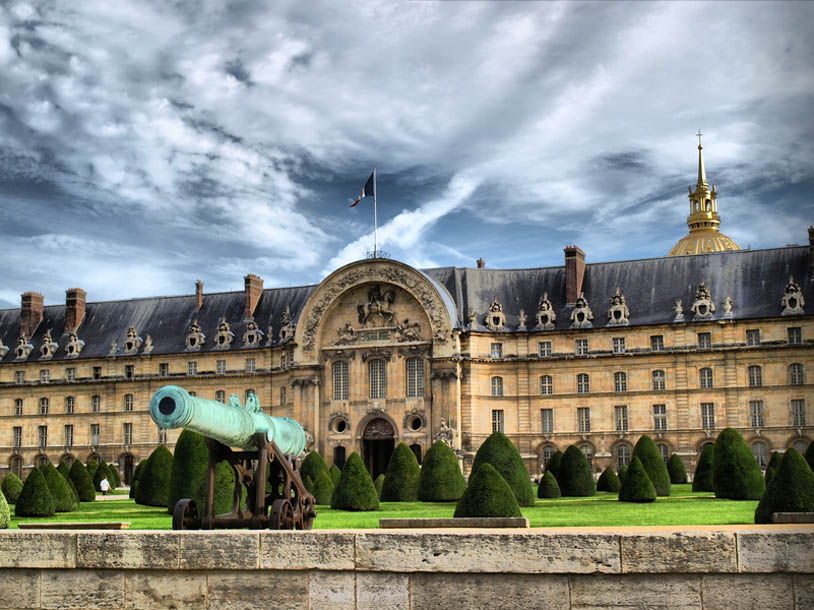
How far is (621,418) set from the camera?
5809 centimetres

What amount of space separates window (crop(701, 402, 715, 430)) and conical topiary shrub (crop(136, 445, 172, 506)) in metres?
30.6

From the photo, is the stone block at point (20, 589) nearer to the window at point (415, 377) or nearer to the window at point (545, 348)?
the window at point (415, 377)

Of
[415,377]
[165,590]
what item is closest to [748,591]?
[165,590]

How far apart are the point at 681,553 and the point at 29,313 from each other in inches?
2767

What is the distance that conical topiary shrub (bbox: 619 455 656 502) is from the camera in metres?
34.8

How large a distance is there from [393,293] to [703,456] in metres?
23.7

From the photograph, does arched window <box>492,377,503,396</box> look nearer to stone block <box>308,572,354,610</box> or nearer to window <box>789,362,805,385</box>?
window <box>789,362,805,385</box>

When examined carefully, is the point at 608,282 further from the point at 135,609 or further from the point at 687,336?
the point at 135,609

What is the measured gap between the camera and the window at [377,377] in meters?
60.7

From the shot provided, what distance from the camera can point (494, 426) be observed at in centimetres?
5959

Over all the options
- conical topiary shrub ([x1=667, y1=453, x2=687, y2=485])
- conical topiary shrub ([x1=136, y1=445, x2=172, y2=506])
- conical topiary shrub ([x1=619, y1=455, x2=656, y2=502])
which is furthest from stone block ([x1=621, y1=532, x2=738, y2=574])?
conical topiary shrub ([x1=667, y1=453, x2=687, y2=485])

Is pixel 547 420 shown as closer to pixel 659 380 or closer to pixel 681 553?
pixel 659 380

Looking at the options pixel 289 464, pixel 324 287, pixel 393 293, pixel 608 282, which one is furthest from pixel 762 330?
pixel 289 464

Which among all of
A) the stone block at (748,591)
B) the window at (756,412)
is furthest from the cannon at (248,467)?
the window at (756,412)
